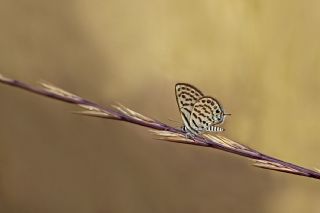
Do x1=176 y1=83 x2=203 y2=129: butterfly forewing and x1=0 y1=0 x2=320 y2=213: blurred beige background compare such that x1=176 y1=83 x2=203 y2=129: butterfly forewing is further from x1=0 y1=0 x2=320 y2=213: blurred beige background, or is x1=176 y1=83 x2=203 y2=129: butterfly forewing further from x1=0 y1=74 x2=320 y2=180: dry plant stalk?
x1=0 y1=0 x2=320 y2=213: blurred beige background

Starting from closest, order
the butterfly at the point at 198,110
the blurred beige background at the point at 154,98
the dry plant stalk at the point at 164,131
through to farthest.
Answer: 1. the dry plant stalk at the point at 164,131
2. the butterfly at the point at 198,110
3. the blurred beige background at the point at 154,98

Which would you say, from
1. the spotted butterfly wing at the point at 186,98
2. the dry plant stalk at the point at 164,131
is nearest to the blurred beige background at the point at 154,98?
the spotted butterfly wing at the point at 186,98

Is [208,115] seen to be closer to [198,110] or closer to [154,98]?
[198,110]

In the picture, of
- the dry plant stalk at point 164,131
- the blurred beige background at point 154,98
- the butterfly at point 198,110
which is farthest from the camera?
the blurred beige background at point 154,98

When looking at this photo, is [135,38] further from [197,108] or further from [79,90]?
[197,108]

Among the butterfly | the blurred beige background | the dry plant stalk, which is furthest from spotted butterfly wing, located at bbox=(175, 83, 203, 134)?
the blurred beige background

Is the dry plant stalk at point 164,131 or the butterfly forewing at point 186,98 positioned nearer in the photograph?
the dry plant stalk at point 164,131

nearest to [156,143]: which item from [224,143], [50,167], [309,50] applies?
[50,167]

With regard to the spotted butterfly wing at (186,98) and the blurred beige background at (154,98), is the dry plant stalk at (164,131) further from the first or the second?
the blurred beige background at (154,98)
